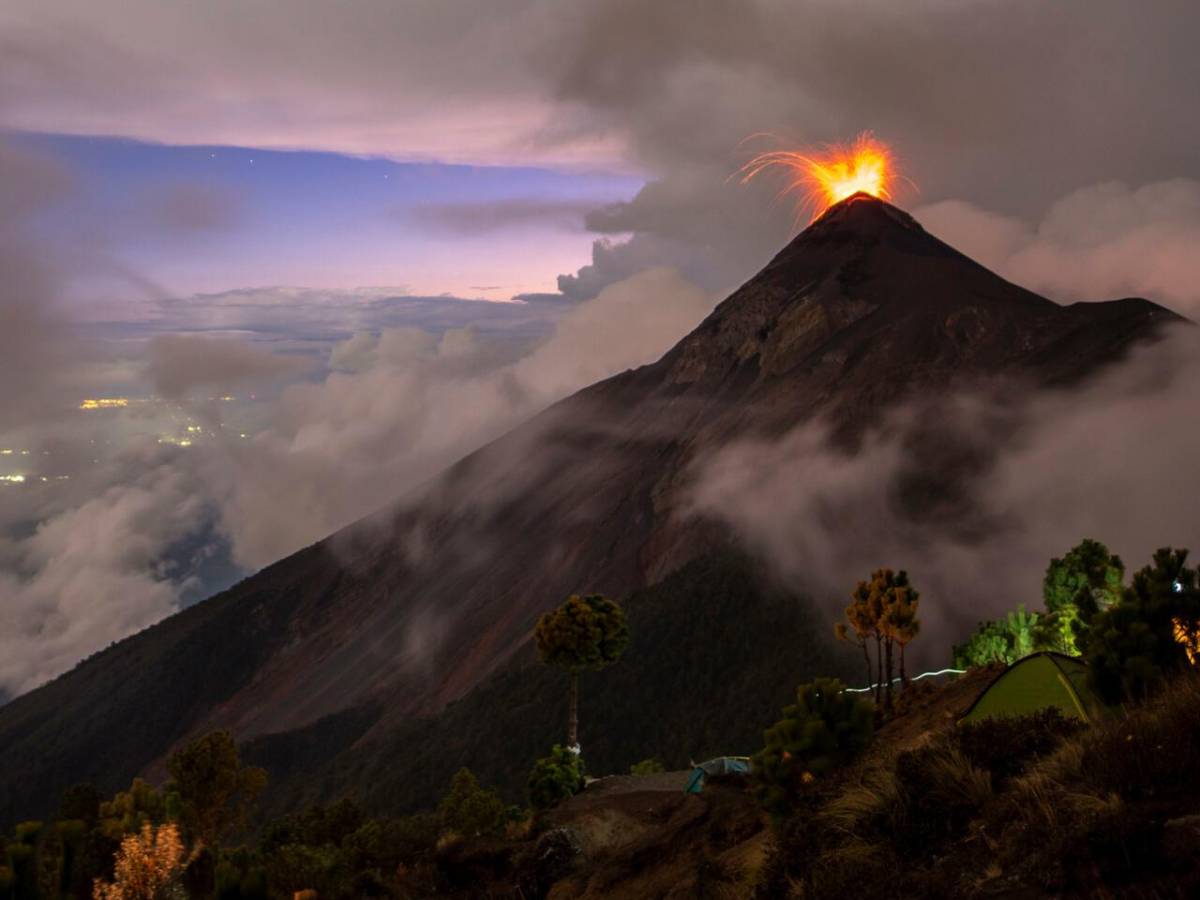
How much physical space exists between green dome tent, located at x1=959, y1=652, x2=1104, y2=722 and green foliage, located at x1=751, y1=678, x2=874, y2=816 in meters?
2.88

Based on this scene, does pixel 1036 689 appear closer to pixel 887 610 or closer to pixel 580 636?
pixel 887 610

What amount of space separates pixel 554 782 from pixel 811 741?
23.3m

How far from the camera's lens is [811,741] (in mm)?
20625

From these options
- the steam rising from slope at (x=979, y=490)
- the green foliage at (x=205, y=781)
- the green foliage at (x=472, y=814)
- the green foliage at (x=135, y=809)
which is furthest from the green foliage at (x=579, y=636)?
the steam rising from slope at (x=979, y=490)

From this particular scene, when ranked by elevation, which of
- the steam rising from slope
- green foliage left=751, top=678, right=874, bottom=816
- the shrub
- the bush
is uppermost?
the steam rising from slope

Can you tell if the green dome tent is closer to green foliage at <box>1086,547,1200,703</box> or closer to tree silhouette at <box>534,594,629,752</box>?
green foliage at <box>1086,547,1200,703</box>

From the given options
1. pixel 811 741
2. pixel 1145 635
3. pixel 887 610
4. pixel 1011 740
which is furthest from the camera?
pixel 887 610

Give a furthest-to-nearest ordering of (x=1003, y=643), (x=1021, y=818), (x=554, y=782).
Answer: (x=1003, y=643) → (x=554, y=782) → (x=1021, y=818)

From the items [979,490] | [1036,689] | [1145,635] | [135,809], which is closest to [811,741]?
[1036,689]

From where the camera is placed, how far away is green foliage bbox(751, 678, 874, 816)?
20.2m

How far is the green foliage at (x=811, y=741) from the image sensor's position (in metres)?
20.2

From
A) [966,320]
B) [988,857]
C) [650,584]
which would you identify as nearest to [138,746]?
[650,584]

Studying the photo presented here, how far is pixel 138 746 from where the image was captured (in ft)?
655

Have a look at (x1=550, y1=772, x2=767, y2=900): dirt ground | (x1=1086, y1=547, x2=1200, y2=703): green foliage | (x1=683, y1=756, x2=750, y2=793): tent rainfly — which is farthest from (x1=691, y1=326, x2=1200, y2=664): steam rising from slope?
(x1=1086, y1=547, x2=1200, y2=703): green foliage
